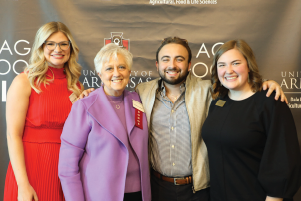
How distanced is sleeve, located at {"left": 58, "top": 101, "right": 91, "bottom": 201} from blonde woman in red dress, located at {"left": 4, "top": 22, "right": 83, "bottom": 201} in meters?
0.32

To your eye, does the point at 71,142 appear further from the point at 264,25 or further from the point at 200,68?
the point at 264,25

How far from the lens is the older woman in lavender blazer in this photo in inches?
68.3

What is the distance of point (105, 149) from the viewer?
175 centimetres

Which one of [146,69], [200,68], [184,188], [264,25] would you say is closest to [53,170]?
[184,188]

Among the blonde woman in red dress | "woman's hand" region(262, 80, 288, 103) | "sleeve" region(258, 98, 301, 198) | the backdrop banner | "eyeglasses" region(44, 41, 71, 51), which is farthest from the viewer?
the backdrop banner

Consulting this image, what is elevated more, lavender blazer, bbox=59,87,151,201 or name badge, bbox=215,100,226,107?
name badge, bbox=215,100,226,107

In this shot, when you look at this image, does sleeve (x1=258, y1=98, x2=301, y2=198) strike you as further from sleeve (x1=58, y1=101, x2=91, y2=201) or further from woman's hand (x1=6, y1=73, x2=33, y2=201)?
woman's hand (x1=6, y1=73, x2=33, y2=201)

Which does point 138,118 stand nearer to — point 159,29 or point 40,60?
point 40,60

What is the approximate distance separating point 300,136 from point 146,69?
79.1 inches

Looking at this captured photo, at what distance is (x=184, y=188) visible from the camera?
6.84 ft

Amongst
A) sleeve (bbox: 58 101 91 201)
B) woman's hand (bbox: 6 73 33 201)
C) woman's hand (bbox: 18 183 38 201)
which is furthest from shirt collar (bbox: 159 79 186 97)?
woman's hand (bbox: 18 183 38 201)

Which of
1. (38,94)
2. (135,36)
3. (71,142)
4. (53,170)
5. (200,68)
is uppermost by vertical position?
(135,36)

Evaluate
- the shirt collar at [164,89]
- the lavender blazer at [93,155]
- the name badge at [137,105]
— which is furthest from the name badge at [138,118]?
the shirt collar at [164,89]

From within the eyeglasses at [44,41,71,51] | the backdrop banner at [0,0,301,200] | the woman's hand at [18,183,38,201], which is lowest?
the woman's hand at [18,183,38,201]
